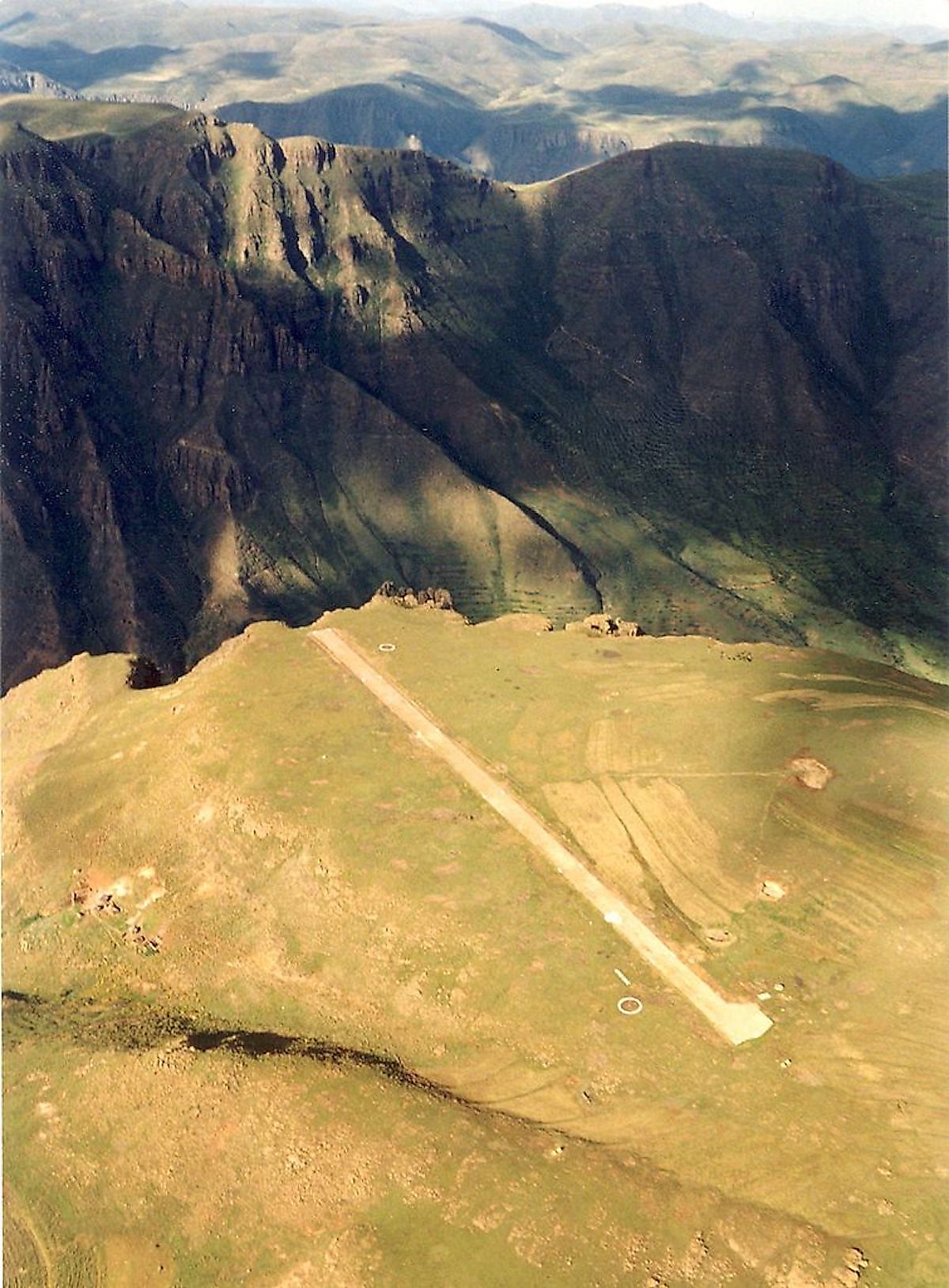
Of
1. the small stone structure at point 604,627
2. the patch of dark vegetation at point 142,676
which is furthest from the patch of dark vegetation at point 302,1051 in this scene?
the small stone structure at point 604,627

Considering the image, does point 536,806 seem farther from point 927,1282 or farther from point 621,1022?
point 927,1282

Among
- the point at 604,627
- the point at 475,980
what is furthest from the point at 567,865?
the point at 604,627

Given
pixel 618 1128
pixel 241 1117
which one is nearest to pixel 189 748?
pixel 241 1117

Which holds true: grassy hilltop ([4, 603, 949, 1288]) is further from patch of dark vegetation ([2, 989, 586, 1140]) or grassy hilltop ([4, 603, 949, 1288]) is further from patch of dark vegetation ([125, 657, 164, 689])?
patch of dark vegetation ([125, 657, 164, 689])

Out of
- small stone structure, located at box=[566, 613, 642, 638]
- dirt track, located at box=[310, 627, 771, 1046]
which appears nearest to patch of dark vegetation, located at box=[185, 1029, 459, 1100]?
dirt track, located at box=[310, 627, 771, 1046]

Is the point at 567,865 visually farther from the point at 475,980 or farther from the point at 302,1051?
the point at 302,1051
